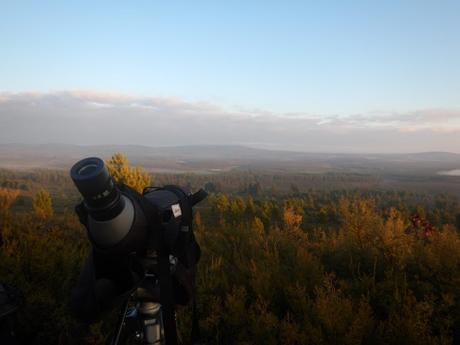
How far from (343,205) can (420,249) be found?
1226 millimetres

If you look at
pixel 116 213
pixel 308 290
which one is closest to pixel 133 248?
pixel 116 213

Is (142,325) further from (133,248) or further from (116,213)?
(116,213)

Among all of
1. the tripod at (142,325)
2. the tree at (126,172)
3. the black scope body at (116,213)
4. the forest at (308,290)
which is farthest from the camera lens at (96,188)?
the tree at (126,172)

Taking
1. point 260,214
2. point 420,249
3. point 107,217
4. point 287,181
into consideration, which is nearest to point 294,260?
point 420,249

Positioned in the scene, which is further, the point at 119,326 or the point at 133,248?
the point at 119,326

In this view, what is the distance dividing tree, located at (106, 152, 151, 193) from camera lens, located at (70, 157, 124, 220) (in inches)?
1215

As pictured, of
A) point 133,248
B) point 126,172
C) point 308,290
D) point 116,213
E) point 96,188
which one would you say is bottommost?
point 126,172

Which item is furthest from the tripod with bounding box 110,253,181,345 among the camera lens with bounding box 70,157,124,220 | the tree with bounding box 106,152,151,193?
the tree with bounding box 106,152,151,193

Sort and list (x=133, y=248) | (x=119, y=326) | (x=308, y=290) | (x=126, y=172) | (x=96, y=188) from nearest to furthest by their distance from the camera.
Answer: (x=96, y=188), (x=133, y=248), (x=119, y=326), (x=308, y=290), (x=126, y=172)

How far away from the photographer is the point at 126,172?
3291 cm

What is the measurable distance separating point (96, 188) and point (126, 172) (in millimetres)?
32900

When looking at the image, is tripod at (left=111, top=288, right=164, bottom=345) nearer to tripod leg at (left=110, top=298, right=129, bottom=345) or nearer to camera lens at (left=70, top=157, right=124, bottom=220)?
tripod leg at (left=110, top=298, right=129, bottom=345)

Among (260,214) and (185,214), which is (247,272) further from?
(260,214)

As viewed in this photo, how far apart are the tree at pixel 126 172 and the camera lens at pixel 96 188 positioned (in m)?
30.9
